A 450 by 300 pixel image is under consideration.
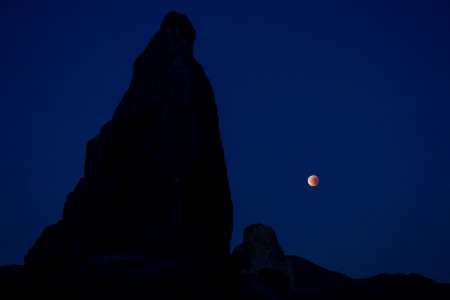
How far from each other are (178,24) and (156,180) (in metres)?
18.7

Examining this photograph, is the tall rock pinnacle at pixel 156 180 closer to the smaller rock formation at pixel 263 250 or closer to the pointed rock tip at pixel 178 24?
the pointed rock tip at pixel 178 24

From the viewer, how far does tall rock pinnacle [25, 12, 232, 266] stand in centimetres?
2611

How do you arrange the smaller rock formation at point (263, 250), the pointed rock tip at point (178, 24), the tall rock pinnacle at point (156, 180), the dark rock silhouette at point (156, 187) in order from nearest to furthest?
the dark rock silhouette at point (156, 187), the tall rock pinnacle at point (156, 180), the pointed rock tip at point (178, 24), the smaller rock formation at point (263, 250)

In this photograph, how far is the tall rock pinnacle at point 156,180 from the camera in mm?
26109

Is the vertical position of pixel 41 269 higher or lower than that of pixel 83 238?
lower

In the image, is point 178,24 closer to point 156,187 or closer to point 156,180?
point 156,180

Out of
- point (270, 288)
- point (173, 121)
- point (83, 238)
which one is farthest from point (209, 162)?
point (270, 288)

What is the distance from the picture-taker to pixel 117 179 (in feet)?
98.2

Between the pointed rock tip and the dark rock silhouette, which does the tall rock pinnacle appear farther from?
the pointed rock tip

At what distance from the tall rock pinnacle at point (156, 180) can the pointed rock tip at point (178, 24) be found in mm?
4765

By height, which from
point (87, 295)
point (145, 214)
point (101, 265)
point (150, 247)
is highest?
point (145, 214)

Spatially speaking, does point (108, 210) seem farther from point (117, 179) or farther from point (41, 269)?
point (41, 269)

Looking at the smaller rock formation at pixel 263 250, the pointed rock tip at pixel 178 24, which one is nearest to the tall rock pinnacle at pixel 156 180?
the pointed rock tip at pixel 178 24

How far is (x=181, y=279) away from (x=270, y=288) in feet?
13.9
